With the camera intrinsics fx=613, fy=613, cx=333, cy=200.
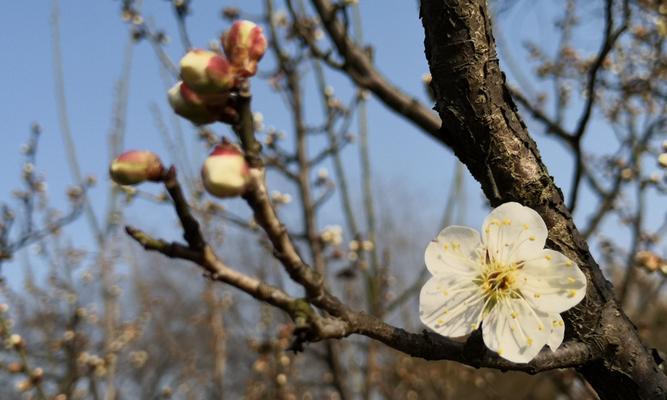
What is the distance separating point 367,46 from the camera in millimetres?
2512

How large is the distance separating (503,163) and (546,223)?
0.41 feet

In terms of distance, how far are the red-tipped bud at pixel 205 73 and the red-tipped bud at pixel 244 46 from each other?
1.3 inches

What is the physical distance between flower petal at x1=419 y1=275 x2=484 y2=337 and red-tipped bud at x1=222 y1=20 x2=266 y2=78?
1.58 feet

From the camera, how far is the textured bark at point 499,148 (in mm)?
868

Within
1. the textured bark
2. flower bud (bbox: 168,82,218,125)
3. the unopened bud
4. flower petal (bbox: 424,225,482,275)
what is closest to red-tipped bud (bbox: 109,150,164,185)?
flower bud (bbox: 168,82,218,125)

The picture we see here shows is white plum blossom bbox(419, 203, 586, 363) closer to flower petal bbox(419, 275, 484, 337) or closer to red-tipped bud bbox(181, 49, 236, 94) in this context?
flower petal bbox(419, 275, 484, 337)

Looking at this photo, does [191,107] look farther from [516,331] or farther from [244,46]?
[516,331]

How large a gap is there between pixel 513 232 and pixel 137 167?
575 millimetres

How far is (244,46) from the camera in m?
0.72

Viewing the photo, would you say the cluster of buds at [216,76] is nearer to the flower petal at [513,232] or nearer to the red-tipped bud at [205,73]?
the red-tipped bud at [205,73]

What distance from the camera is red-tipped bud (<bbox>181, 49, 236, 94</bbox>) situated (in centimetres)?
67

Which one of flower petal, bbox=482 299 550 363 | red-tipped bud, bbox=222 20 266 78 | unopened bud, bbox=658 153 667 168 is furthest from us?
unopened bud, bbox=658 153 667 168

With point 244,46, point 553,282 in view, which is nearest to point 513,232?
point 553,282

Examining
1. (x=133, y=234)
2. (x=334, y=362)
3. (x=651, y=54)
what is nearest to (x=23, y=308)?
(x=334, y=362)
